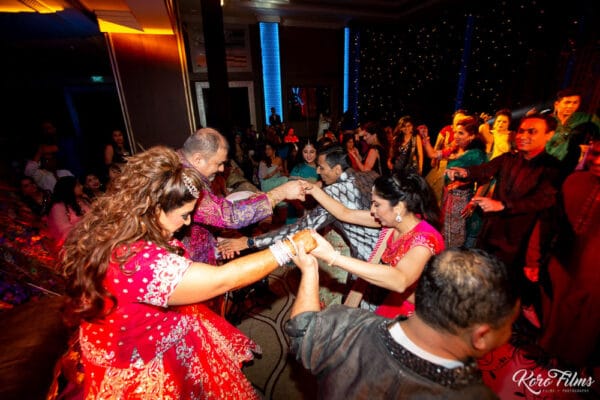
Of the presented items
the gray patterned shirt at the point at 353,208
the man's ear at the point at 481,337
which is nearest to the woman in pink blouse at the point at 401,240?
the gray patterned shirt at the point at 353,208

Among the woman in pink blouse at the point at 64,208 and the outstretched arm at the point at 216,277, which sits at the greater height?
the outstretched arm at the point at 216,277

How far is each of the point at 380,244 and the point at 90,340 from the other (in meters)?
1.94

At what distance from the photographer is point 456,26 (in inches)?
324

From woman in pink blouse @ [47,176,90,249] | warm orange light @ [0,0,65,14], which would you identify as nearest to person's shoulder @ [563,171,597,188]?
woman in pink blouse @ [47,176,90,249]

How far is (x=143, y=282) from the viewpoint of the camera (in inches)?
46.3

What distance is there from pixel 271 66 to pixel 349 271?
1257 centimetres

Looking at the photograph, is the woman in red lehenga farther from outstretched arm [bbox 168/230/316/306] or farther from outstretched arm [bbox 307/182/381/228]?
outstretched arm [bbox 307/182/381/228]

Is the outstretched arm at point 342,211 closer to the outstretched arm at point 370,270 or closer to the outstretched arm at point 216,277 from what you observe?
the outstretched arm at point 370,270

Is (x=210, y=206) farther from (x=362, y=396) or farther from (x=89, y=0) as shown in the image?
(x=89, y=0)

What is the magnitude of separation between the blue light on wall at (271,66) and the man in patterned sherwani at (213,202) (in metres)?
10.7

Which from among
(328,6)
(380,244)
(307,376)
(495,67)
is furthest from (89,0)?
(328,6)

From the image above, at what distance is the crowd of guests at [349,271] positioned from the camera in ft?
2.94

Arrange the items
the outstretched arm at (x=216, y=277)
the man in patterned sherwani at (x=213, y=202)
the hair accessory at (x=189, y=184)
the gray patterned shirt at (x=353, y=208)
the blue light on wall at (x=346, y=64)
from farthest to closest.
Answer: the blue light on wall at (x=346, y=64) < the gray patterned shirt at (x=353, y=208) < the man in patterned sherwani at (x=213, y=202) < the hair accessory at (x=189, y=184) < the outstretched arm at (x=216, y=277)

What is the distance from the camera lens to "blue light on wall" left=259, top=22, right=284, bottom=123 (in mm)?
11758
